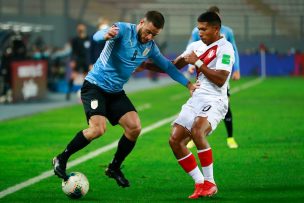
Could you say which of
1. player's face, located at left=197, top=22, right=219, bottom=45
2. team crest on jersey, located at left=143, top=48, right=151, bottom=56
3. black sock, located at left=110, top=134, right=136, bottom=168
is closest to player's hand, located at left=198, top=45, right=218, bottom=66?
player's face, located at left=197, top=22, right=219, bottom=45

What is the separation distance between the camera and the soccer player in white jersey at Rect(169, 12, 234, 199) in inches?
387

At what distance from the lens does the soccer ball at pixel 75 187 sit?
9703mm

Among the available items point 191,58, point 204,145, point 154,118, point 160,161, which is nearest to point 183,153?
point 204,145

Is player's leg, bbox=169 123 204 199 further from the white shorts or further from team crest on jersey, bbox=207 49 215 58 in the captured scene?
team crest on jersey, bbox=207 49 215 58

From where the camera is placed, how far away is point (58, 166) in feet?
33.4

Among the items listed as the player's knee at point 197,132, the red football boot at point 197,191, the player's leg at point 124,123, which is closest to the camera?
the red football boot at point 197,191

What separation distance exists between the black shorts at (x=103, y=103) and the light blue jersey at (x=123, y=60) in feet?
0.23

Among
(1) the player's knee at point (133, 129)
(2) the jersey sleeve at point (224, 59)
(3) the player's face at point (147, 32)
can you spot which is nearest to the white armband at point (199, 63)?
(2) the jersey sleeve at point (224, 59)

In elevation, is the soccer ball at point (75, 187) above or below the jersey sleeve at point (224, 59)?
below

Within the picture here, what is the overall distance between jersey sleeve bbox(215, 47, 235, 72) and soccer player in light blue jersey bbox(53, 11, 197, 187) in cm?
41

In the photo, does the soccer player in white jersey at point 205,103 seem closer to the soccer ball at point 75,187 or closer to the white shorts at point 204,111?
the white shorts at point 204,111

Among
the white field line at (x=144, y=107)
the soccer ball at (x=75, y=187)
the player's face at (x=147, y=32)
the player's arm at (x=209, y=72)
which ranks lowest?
the white field line at (x=144, y=107)

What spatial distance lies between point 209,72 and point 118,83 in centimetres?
122

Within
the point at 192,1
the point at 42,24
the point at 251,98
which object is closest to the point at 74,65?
the point at 251,98
